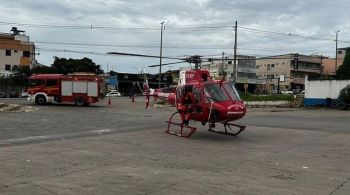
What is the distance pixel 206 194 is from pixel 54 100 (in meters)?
36.7

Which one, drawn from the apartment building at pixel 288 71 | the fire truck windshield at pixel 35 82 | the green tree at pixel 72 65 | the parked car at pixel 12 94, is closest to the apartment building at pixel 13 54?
the green tree at pixel 72 65

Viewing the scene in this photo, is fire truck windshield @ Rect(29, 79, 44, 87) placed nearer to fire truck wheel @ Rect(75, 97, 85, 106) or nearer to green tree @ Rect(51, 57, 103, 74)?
fire truck wheel @ Rect(75, 97, 85, 106)

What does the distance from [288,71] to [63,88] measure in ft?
317

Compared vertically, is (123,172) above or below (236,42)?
below

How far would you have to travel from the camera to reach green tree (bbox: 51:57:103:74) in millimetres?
88062

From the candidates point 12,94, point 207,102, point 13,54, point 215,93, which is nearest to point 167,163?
point 207,102

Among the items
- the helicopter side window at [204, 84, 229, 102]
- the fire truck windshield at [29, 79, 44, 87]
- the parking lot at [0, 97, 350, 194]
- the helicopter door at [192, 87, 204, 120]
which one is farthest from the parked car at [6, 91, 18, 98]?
the helicopter side window at [204, 84, 229, 102]

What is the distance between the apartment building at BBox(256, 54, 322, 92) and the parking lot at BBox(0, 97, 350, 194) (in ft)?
351

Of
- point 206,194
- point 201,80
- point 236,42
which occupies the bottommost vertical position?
point 206,194

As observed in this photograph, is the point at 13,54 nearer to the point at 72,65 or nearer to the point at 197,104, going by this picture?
the point at 72,65

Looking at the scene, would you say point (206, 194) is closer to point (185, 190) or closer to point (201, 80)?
point (185, 190)

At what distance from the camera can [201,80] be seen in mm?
20094

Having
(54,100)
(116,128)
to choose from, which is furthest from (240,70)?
(116,128)

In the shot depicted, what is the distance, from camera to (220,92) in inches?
745
